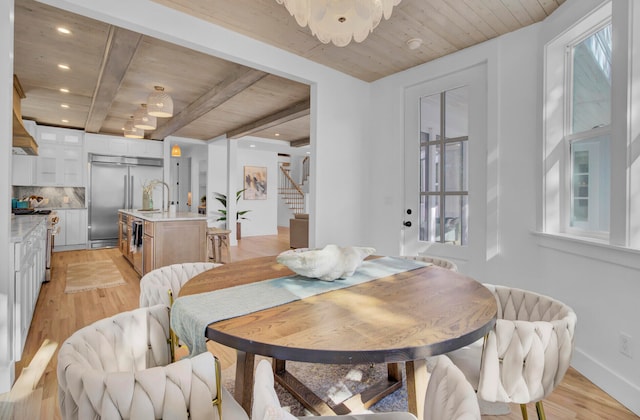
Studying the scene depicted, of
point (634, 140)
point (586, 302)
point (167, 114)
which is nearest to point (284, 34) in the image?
point (167, 114)

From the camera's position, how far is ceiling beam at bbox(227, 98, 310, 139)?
4865 millimetres

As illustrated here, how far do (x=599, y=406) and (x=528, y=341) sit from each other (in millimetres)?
1225

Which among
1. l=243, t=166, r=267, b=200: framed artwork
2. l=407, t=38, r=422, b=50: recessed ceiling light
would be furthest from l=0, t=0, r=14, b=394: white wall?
l=243, t=166, r=267, b=200: framed artwork

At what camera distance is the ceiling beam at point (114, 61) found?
267 cm

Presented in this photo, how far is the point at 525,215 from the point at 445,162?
89cm

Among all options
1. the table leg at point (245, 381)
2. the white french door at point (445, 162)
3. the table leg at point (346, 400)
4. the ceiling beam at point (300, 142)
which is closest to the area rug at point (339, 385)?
the table leg at point (346, 400)

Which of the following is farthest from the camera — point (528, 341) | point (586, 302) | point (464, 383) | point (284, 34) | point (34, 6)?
point (284, 34)

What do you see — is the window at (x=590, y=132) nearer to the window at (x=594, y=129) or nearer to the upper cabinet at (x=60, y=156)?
the window at (x=594, y=129)

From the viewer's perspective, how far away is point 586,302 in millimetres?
2084

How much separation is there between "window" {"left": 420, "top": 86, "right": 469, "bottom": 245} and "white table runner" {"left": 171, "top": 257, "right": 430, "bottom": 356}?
1.77 meters

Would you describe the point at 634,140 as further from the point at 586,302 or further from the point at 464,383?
the point at 464,383

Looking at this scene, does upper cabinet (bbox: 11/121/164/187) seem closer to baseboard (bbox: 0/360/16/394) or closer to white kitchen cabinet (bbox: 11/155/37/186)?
white kitchen cabinet (bbox: 11/155/37/186)

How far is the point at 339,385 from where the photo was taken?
1.85 meters

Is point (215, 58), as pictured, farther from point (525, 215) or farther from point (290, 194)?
point (290, 194)
